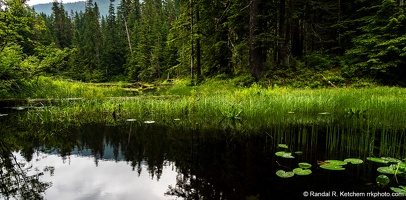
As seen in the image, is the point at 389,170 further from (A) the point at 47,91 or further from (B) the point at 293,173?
(A) the point at 47,91

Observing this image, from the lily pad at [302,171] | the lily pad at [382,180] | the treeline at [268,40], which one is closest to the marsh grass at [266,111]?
the lily pad at [302,171]

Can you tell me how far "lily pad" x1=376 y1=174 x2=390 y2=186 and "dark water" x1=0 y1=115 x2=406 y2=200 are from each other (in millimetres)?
69

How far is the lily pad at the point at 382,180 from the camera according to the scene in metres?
2.89

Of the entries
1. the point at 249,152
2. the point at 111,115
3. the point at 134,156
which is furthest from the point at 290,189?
the point at 111,115

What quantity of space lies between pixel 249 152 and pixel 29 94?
11603 millimetres

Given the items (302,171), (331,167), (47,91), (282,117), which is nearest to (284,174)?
(302,171)

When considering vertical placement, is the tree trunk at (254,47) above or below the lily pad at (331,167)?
above

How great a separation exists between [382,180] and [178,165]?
2.53 meters

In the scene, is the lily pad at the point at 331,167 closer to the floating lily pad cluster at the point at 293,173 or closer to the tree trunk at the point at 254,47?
the floating lily pad cluster at the point at 293,173

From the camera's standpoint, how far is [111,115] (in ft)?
26.8

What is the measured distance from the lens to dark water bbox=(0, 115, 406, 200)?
293 centimetres

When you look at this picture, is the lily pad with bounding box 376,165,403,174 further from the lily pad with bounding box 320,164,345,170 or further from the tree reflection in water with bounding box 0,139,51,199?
the tree reflection in water with bounding box 0,139,51,199

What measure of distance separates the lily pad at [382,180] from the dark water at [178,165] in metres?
0.07

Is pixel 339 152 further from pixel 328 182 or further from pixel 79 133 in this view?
pixel 79 133
